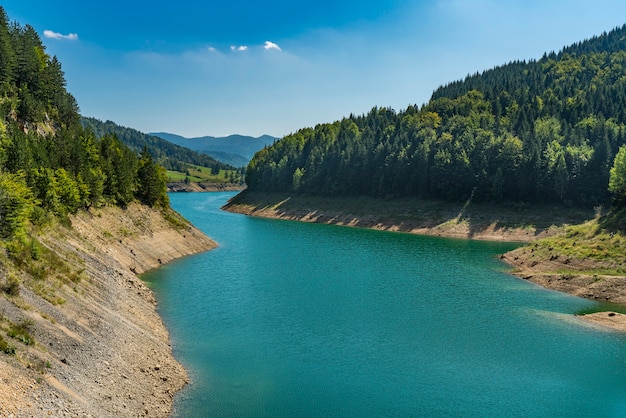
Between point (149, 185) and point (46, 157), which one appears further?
point (149, 185)

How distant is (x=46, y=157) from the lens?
199 ft

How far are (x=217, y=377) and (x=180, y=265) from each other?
135 feet

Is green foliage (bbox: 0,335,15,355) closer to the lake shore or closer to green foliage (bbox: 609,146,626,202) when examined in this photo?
the lake shore

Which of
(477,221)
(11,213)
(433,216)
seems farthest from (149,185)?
(477,221)

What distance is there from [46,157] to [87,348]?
135 feet

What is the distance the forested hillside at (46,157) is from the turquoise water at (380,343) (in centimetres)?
1567

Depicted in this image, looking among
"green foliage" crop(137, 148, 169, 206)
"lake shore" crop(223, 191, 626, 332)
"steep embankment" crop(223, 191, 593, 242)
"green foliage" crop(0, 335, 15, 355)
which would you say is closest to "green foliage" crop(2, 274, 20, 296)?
"green foliage" crop(0, 335, 15, 355)

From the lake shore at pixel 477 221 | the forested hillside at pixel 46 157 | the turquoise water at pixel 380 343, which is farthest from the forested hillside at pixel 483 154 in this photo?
the forested hillside at pixel 46 157

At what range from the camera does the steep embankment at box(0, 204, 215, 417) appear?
22.2 metres

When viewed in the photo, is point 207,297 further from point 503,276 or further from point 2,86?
point 2,86

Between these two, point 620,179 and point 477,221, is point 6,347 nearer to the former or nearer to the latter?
point 620,179

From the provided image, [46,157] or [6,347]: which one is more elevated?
[46,157]

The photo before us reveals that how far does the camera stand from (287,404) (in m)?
28.9

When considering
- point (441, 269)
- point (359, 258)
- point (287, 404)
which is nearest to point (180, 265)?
point (359, 258)
